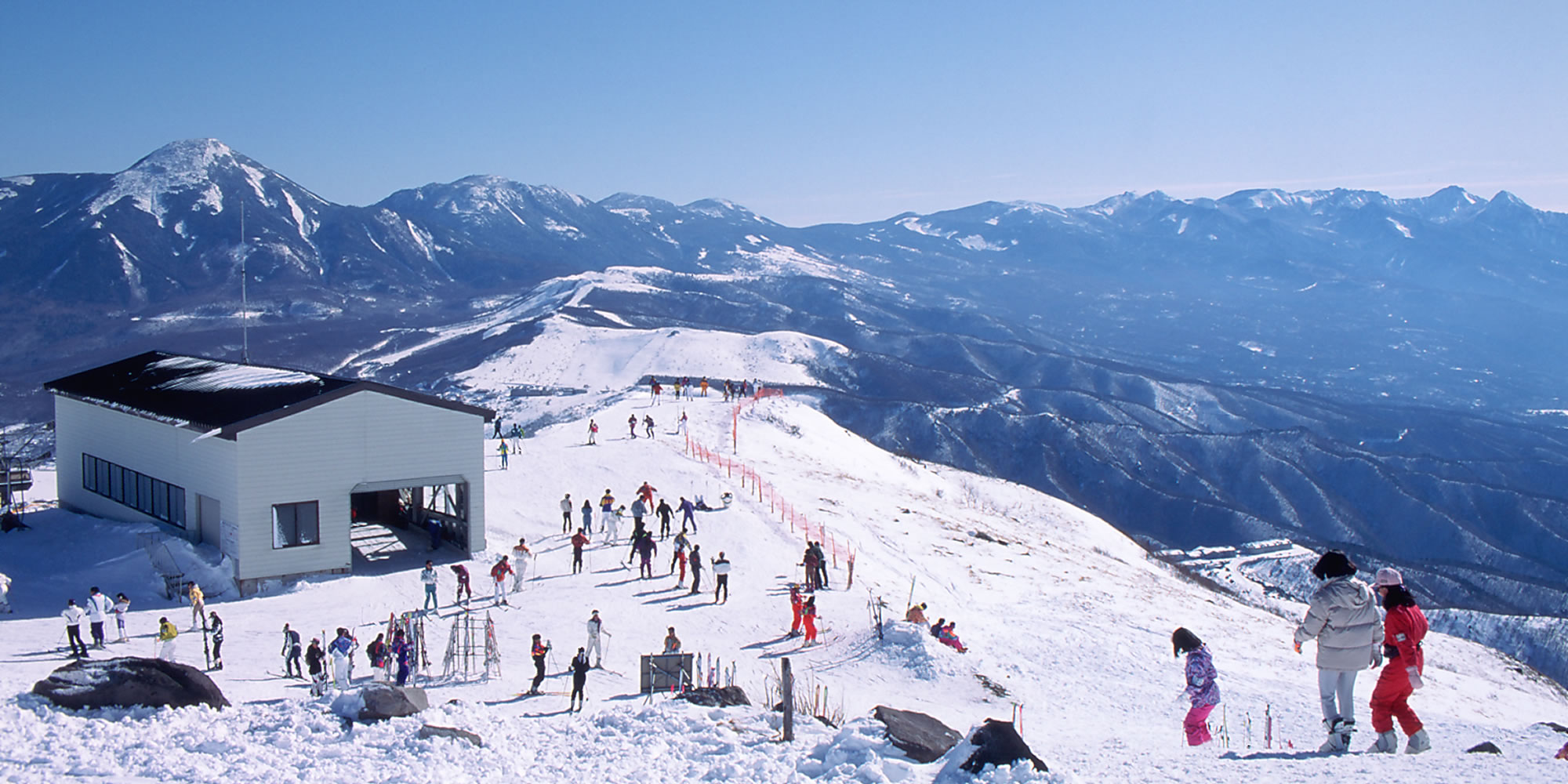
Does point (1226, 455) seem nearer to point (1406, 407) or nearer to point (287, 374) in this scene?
point (1406, 407)

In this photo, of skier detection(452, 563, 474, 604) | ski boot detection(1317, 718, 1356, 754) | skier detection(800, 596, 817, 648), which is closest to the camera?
ski boot detection(1317, 718, 1356, 754)

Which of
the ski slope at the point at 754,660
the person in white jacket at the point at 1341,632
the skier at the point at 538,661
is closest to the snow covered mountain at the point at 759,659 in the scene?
the ski slope at the point at 754,660

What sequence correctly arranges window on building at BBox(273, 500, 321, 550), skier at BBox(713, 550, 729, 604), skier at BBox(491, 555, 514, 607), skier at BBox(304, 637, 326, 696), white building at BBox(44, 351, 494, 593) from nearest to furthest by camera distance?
1. skier at BBox(304, 637, 326, 696)
2. skier at BBox(491, 555, 514, 607)
3. skier at BBox(713, 550, 729, 604)
4. white building at BBox(44, 351, 494, 593)
5. window on building at BBox(273, 500, 321, 550)

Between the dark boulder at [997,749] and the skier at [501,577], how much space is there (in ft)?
47.1

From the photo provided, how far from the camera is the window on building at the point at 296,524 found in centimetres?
2342

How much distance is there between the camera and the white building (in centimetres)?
2327

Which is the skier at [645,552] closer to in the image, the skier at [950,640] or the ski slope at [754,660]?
the ski slope at [754,660]

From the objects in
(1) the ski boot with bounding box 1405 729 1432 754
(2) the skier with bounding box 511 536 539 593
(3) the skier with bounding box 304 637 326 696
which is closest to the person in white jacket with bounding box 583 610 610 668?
(3) the skier with bounding box 304 637 326 696

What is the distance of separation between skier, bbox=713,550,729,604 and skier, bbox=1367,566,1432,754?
14.3 m

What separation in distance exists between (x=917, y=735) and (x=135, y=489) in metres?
23.9

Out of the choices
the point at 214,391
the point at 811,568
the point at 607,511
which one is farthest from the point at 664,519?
the point at 214,391

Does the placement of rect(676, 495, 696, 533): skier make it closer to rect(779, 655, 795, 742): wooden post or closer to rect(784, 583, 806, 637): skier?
rect(784, 583, 806, 637): skier

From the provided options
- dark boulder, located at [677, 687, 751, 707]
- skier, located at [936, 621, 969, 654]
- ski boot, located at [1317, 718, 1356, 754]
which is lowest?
skier, located at [936, 621, 969, 654]

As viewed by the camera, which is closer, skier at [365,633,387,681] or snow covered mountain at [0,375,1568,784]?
snow covered mountain at [0,375,1568,784]
